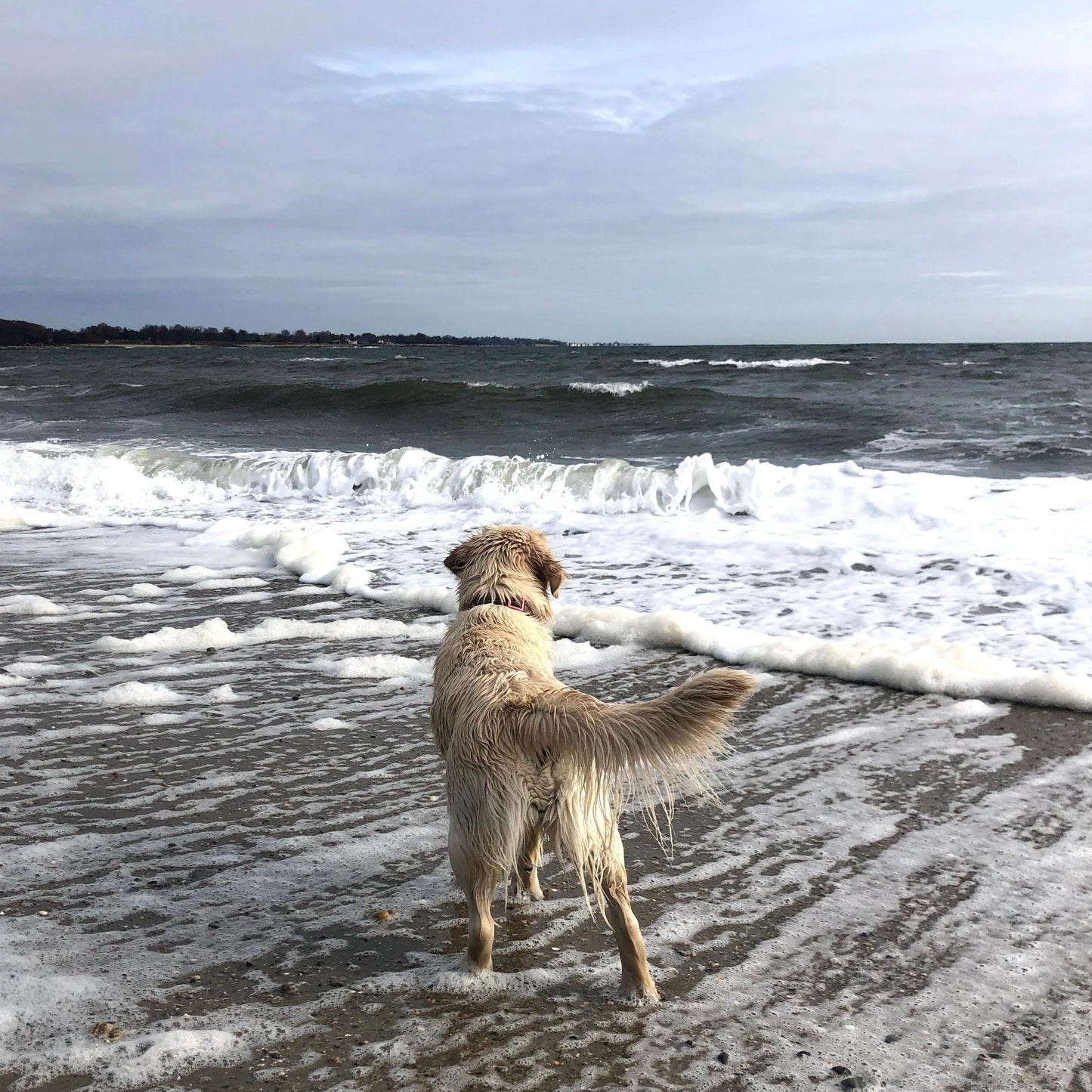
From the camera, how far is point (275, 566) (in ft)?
29.5

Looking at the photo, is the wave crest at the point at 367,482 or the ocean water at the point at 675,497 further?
the wave crest at the point at 367,482

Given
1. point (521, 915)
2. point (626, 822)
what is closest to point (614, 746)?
point (521, 915)

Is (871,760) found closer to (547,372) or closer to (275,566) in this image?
(275,566)

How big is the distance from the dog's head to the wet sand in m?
1.04

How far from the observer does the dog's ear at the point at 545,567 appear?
12.3ft

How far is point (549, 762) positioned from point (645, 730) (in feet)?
1.14

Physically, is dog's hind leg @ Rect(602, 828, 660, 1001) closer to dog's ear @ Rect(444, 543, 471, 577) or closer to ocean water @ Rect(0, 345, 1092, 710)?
dog's ear @ Rect(444, 543, 471, 577)

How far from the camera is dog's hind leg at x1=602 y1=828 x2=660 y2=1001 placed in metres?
2.83

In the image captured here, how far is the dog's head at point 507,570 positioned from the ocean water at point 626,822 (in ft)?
3.40

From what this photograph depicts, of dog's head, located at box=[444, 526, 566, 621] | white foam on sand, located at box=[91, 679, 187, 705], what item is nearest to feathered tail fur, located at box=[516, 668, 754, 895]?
dog's head, located at box=[444, 526, 566, 621]

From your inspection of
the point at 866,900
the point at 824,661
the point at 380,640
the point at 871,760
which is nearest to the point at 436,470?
the point at 380,640

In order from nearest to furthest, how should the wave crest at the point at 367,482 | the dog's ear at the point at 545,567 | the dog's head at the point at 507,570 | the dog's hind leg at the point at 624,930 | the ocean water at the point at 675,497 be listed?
the dog's hind leg at the point at 624,930
the dog's head at the point at 507,570
the dog's ear at the point at 545,567
the ocean water at the point at 675,497
the wave crest at the point at 367,482

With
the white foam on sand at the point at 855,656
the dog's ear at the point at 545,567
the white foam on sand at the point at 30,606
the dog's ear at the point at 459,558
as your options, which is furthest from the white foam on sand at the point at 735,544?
the dog's ear at the point at 459,558

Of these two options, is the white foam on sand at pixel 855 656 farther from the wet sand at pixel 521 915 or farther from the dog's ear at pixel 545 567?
the dog's ear at pixel 545 567
